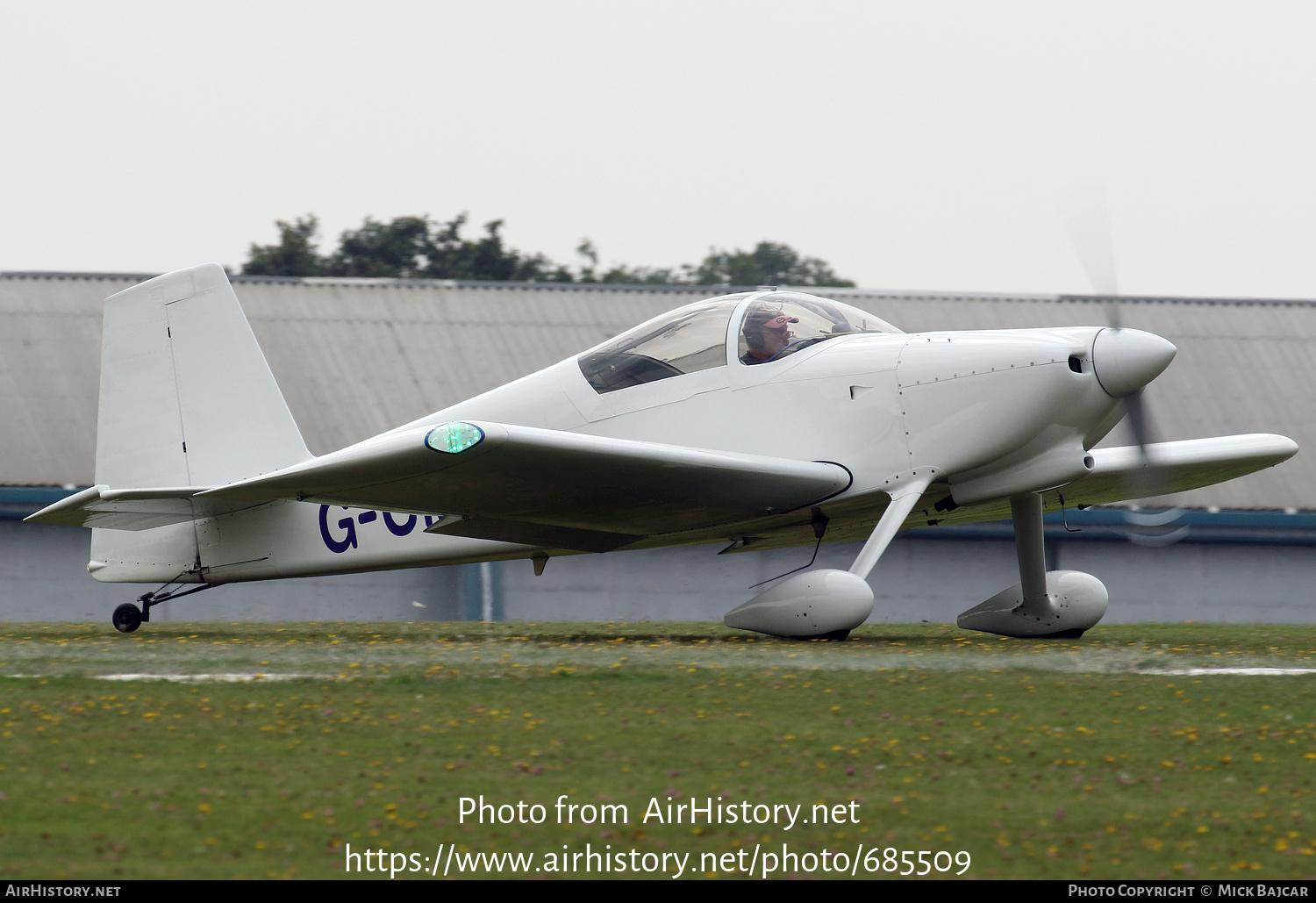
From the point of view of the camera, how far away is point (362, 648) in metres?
9.76

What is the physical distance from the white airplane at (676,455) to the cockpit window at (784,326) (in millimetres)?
19

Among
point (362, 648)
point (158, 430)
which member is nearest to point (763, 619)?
point (362, 648)

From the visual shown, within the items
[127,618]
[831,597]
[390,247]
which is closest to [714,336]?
[831,597]

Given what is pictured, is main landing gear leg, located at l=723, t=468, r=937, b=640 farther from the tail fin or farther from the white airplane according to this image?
the tail fin

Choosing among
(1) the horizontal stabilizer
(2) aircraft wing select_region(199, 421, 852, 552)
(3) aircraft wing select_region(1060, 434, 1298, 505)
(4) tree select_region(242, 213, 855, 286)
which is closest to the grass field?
(2) aircraft wing select_region(199, 421, 852, 552)

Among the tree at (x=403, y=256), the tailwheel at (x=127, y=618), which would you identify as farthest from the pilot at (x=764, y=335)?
the tree at (x=403, y=256)

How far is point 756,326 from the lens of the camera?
1059 centimetres

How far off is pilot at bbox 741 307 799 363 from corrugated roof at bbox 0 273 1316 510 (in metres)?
13.2

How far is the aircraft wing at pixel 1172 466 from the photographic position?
11.1 meters

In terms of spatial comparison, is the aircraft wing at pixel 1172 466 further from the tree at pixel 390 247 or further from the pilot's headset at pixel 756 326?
the tree at pixel 390 247

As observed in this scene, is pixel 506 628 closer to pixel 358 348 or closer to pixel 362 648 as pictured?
pixel 362 648

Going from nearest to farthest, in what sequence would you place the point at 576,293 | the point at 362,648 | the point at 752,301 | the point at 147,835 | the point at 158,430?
the point at 147,835
the point at 362,648
the point at 752,301
the point at 158,430
the point at 576,293

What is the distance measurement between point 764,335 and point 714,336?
41cm

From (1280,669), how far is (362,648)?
6.27 metres
